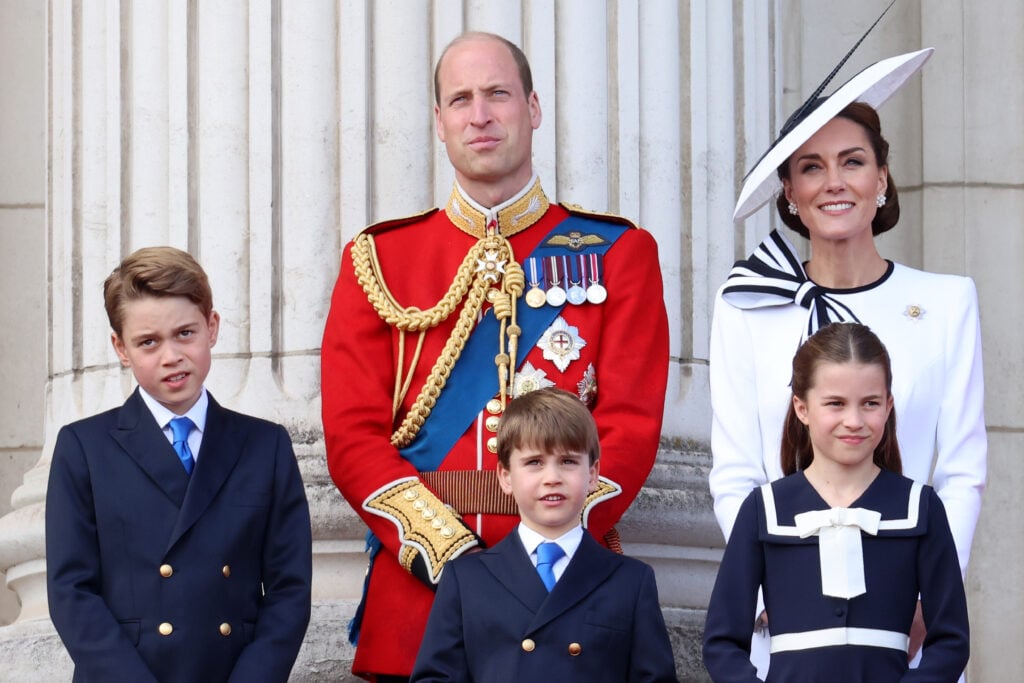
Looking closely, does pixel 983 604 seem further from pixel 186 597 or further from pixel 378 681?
pixel 186 597

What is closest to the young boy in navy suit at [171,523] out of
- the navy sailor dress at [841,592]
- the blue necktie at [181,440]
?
the blue necktie at [181,440]

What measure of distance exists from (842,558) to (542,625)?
0.63 metres

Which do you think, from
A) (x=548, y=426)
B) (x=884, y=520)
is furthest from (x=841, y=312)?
(x=548, y=426)

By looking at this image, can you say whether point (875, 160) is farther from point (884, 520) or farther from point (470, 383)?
point (470, 383)

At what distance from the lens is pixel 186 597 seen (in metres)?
4.43

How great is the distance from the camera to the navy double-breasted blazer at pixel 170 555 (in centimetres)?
439

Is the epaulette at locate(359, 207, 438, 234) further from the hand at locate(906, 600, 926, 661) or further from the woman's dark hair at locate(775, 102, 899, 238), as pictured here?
the hand at locate(906, 600, 926, 661)

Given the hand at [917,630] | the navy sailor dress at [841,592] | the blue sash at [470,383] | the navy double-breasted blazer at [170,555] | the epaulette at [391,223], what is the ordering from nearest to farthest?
the navy sailor dress at [841,592]
the hand at [917,630]
the navy double-breasted blazer at [170,555]
the blue sash at [470,383]
the epaulette at [391,223]

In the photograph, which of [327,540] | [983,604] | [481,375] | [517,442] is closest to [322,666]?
[327,540]

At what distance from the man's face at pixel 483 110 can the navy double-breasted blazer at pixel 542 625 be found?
1.03 metres

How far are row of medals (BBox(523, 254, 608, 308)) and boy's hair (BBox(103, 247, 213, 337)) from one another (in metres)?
0.84

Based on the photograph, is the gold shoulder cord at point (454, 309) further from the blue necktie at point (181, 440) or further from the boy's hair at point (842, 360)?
the boy's hair at point (842, 360)

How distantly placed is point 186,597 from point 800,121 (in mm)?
1724

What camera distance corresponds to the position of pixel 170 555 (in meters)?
4.47
